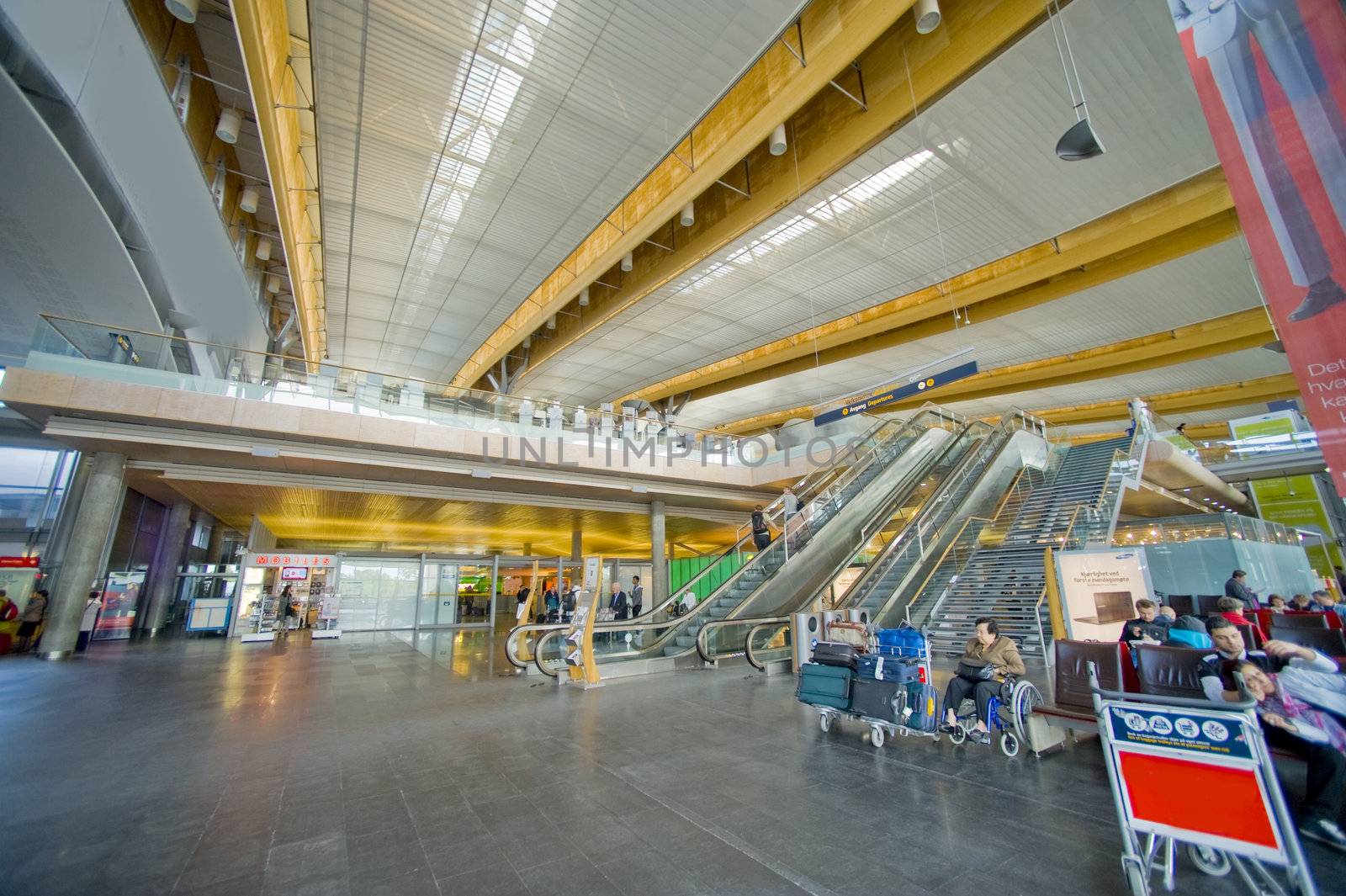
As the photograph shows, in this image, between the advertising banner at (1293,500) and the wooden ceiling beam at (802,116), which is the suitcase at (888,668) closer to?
the wooden ceiling beam at (802,116)

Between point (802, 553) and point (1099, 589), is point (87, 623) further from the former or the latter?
point (1099, 589)

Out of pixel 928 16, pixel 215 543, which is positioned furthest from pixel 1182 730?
pixel 215 543

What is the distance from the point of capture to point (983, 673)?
181 inches

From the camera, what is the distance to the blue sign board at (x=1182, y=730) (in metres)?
2.18

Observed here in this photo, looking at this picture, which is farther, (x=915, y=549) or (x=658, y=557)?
(x=658, y=557)

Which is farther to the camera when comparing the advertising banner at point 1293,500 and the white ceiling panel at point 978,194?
the advertising banner at point 1293,500

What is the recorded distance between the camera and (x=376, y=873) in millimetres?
2643

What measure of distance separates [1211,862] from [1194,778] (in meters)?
0.63

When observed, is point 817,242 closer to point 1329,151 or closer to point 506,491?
point 1329,151

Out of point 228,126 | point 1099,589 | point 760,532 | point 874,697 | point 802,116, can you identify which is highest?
point 802,116

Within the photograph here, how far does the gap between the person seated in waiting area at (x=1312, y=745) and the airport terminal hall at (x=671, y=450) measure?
0.02 metres

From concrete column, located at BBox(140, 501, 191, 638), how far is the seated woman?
835 inches

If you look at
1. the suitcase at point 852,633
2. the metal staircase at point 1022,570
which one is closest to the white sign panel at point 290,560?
the suitcase at point 852,633

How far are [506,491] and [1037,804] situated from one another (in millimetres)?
14229
